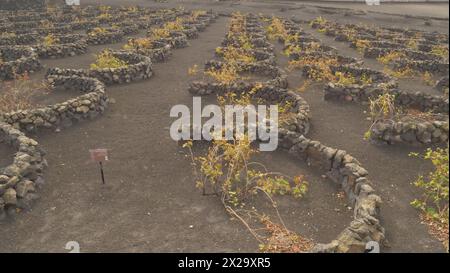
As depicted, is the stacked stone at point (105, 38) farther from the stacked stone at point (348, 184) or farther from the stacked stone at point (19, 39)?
the stacked stone at point (348, 184)

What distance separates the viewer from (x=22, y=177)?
32.4ft

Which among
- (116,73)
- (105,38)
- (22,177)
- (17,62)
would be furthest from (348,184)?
(105,38)

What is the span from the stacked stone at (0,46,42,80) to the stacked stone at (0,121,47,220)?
878 cm

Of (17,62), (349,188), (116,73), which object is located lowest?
(349,188)

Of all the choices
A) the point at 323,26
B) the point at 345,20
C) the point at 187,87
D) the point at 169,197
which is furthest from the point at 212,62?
the point at 345,20

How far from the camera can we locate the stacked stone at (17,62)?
64.9 ft

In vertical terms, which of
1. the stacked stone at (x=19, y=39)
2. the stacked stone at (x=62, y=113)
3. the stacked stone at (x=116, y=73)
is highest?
the stacked stone at (x=19, y=39)

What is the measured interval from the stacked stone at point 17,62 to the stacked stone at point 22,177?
28.8 feet

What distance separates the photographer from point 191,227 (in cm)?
877

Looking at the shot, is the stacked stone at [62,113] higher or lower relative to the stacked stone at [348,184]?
higher

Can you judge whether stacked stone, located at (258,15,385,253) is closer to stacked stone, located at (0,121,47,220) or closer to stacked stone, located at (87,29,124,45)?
stacked stone, located at (0,121,47,220)

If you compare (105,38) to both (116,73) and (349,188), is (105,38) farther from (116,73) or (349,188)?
(349,188)

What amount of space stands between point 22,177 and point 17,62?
12.8 metres

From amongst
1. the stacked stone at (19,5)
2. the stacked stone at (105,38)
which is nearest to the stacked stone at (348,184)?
the stacked stone at (105,38)
